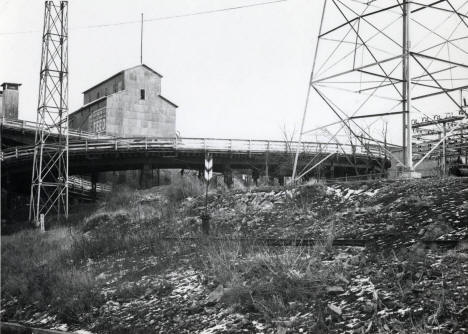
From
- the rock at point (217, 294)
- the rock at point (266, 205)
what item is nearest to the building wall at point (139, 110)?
the rock at point (266, 205)

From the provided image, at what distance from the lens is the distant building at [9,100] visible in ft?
173

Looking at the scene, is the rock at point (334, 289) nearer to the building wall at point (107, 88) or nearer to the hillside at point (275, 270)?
the hillside at point (275, 270)

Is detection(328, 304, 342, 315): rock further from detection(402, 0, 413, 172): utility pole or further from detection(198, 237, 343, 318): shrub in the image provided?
detection(402, 0, 413, 172): utility pole

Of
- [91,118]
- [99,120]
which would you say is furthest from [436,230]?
[91,118]

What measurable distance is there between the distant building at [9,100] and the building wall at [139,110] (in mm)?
12626

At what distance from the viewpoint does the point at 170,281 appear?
9.66m

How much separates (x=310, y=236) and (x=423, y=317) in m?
4.14

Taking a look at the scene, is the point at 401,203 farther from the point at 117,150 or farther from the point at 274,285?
the point at 117,150

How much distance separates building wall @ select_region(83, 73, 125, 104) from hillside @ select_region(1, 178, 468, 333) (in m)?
37.6

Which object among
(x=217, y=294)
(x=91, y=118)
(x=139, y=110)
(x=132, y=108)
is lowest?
(x=217, y=294)

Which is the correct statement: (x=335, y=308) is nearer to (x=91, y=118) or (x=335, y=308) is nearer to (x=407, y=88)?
(x=407, y=88)

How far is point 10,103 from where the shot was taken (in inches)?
2096

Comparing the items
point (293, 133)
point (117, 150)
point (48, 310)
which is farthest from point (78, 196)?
point (48, 310)

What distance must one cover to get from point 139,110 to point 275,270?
44.9m
